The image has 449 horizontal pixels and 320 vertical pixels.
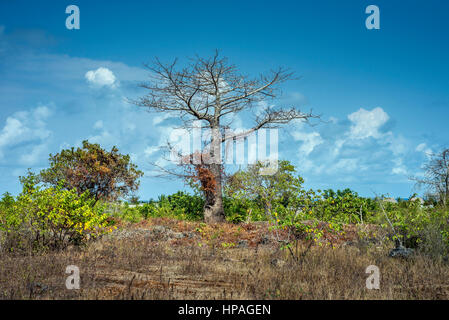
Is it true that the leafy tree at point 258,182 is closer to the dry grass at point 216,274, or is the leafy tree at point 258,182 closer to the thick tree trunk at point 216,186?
the thick tree trunk at point 216,186

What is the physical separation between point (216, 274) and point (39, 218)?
17.6 feet

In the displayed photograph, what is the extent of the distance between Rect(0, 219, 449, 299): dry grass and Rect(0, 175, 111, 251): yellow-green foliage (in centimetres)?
66

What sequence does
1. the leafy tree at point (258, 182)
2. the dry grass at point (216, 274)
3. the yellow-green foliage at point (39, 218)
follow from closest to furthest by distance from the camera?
the dry grass at point (216, 274), the yellow-green foliage at point (39, 218), the leafy tree at point (258, 182)

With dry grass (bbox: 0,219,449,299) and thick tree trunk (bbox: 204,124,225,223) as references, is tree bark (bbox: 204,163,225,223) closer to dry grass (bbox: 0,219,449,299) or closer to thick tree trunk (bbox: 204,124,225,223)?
thick tree trunk (bbox: 204,124,225,223)

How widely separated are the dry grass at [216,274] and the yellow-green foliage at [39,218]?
0.66 meters

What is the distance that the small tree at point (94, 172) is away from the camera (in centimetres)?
1870

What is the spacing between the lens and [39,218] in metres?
9.85

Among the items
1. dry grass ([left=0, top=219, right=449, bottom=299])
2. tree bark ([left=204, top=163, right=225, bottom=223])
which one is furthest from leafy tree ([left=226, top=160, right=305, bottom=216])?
dry grass ([left=0, top=219, right=449, bottom=299])

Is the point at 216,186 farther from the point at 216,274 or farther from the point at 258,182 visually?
the point at 216,274

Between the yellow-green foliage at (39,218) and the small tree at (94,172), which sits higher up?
the small tree at (94,172)

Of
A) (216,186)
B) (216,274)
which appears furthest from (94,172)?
(216,274)

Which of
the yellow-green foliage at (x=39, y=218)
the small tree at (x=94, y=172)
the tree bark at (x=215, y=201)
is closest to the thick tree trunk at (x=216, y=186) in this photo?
the tree bark at (x=215, y=201)
